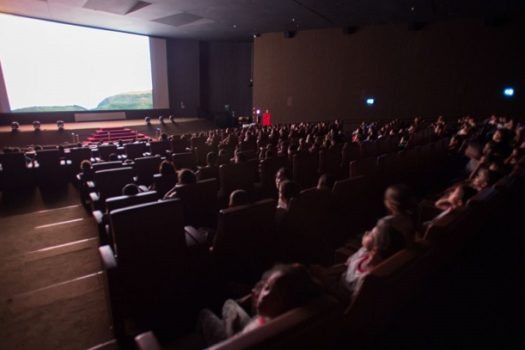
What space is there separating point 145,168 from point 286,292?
4054 mm

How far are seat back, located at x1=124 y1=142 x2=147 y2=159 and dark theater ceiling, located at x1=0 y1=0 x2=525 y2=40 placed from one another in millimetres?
4683

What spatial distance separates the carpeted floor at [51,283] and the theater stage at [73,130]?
732 cm

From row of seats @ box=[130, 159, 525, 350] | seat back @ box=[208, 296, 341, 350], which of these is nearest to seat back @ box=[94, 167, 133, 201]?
row of seats @ box=[130, 159, 525, 350]

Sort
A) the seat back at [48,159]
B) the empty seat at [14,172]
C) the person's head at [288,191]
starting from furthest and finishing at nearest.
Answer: the seat back at [48,159], the empty seat at [14,172], the person's head at [288,191]

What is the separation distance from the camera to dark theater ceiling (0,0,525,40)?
8.28 metres

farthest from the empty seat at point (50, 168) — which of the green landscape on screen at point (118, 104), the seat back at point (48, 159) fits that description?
the green landscape on screen at point (118, 104)

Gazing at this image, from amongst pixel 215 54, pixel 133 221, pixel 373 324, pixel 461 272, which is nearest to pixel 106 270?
pixel 133 221

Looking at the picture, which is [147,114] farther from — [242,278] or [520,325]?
[520,325]

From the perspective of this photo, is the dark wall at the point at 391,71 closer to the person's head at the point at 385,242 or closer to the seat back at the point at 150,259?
the person's head at the point at 385,242

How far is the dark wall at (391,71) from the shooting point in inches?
376

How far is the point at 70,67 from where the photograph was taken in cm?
1203

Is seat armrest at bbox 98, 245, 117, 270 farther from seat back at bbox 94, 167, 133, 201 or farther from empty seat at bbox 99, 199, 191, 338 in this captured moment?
seat back at bbox 94, 167, 133, 201

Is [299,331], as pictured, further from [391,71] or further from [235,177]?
[391,71]

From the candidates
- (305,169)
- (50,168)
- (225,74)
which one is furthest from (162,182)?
(225,74)
